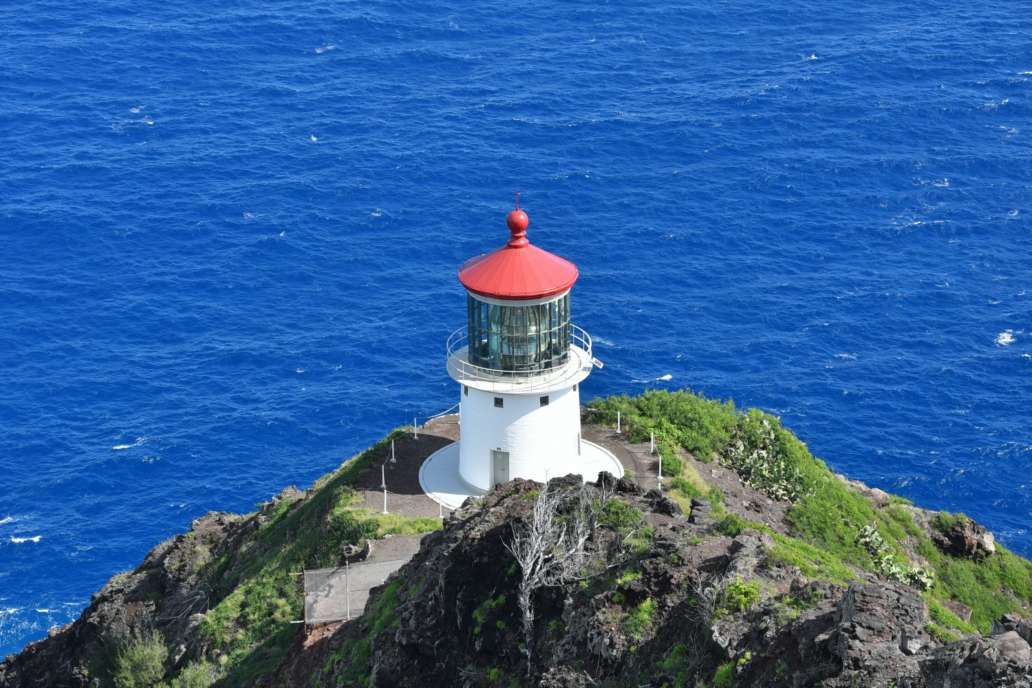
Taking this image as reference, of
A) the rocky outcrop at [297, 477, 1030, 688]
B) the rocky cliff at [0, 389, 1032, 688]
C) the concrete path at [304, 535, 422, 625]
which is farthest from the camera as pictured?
the concrete path at [304, 535, 422, 625]

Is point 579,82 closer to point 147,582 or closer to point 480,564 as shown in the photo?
point 147,582

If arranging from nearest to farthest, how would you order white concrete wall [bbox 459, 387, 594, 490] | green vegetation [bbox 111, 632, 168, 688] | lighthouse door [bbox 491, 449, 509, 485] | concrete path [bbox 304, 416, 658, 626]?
concrete path [bbox 304, 416, 658, 626] → green vegetation [bbox 111, 632, 168, 688] → white concrete wall [bbox 459, 387, 594, 490] → lighthouse door [bbox 491, 449, 509, 485]

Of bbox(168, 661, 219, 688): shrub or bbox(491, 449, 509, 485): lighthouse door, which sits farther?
bbox(491, 449, 509, 485): lighthouse door

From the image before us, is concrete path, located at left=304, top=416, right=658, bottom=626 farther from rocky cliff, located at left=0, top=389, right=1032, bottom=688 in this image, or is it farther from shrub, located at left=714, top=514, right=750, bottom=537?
shrub, located at left=714, top=514, right=750, bottom=537

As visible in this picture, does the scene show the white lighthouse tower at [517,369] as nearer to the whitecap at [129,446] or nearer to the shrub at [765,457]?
the shrub at [765,457]

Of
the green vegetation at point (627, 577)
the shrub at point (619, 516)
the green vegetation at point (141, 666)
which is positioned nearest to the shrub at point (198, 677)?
the green vegetation at point (141, 666)

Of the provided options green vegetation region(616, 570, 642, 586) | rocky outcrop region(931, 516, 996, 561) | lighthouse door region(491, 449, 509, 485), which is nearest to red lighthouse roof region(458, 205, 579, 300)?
lighthouse door region(491, 449, 509, 485)

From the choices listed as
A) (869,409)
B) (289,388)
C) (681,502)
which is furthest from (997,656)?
(289,388)
